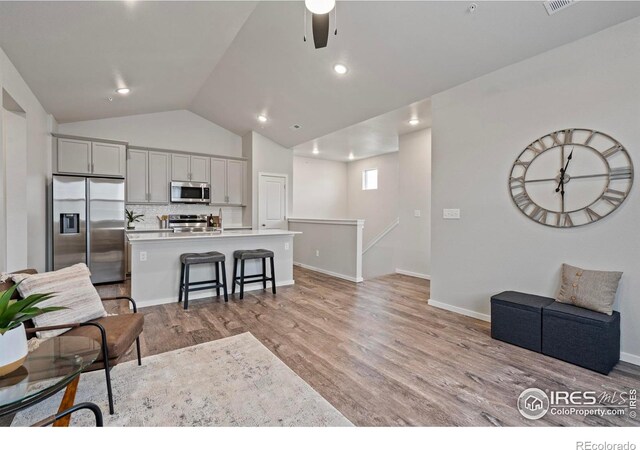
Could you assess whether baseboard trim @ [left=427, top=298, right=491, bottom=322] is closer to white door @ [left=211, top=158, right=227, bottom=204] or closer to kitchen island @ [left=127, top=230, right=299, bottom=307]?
kitchen island @ [left=127, top=230, right=299, bottom=307]

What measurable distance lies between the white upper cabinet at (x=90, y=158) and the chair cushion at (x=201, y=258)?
99.5 inches

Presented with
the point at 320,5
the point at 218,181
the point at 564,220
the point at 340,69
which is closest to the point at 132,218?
A: the point at 218,181

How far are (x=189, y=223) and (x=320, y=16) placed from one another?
5365mm

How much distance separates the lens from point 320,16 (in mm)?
1970

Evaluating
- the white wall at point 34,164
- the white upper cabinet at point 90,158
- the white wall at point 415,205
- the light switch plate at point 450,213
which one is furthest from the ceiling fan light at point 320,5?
the white upper cabinet at point 90,158

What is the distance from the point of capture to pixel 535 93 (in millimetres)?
3008

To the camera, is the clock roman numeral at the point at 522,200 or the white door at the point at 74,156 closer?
the clock roman numeral at the point at 522,200

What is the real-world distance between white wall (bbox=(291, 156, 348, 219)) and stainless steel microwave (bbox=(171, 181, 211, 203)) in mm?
2688

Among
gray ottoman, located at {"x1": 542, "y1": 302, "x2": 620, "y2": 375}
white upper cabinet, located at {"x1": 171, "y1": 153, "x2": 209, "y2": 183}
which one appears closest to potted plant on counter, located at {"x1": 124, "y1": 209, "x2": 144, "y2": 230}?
white upper cabinet, located at {"x1": 171, "y1": 153, "x2": 209, "y2": 183}

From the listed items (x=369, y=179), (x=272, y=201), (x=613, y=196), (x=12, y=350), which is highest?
(x=369, y=179)

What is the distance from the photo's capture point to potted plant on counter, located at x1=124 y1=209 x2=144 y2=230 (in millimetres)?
5840

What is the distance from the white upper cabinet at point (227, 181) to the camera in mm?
6586

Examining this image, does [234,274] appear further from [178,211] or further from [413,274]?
[413,274]
